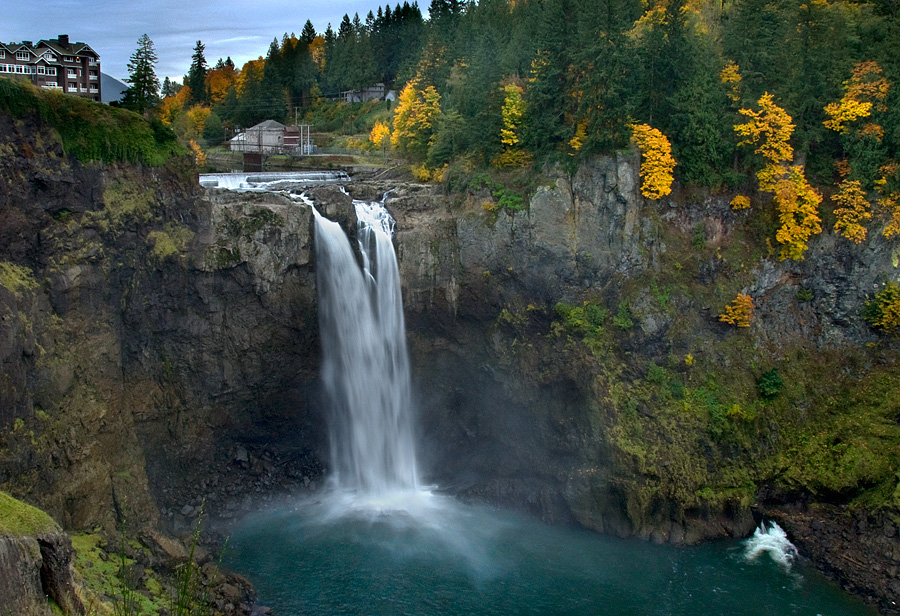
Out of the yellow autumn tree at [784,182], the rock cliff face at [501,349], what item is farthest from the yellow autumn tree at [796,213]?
the rock cliff face at [501,349]

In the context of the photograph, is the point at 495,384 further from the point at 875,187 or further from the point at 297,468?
the point at 875,187

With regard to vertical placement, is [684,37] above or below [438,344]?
above

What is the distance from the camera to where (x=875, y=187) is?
30.9 m

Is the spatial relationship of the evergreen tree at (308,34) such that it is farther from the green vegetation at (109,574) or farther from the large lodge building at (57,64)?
the green vegetation at (109,574)

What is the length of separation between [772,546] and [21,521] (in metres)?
25.1

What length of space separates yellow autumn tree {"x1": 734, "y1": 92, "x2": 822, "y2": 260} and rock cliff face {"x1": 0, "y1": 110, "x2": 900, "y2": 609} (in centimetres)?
92

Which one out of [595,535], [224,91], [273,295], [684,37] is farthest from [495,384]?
[224,91]

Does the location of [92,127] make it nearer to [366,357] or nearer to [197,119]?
[366,357]

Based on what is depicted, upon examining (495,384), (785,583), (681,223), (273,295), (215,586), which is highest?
(681,223)

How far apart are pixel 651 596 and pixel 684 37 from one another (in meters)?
22.9

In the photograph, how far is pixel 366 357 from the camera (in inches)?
1262

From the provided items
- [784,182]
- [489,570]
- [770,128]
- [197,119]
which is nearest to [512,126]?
[770,128]

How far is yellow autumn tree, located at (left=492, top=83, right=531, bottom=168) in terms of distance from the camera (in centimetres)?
3353

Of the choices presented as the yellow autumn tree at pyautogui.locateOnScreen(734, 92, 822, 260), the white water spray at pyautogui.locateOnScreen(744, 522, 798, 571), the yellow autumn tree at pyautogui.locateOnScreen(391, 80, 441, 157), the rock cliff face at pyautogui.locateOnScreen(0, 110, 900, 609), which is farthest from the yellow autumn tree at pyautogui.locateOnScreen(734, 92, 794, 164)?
the white water spray at pyautogui.locateOnScreen(744, 522, 798, 571)
